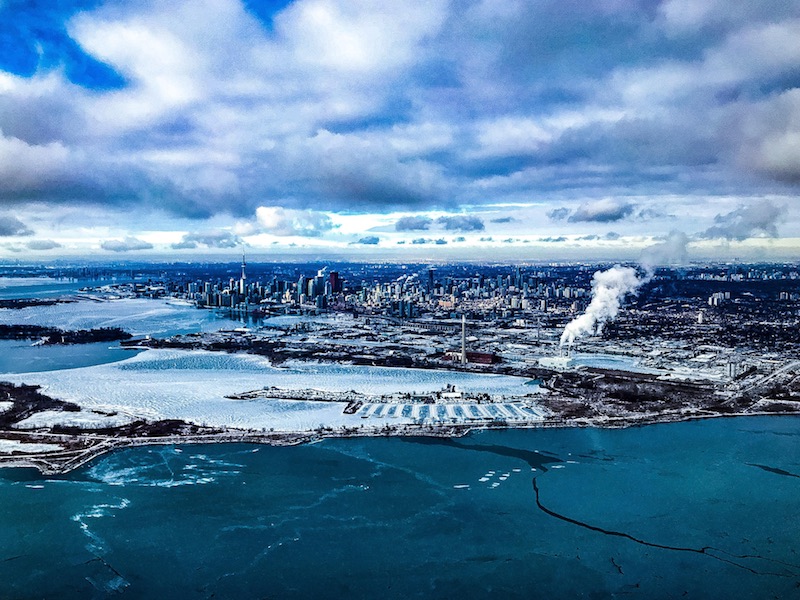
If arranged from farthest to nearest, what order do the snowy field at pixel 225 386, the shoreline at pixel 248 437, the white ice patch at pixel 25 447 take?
the snowy field at pixel 225 386, the white ice patch at pixel 25 447, the shoreline at pixel 248 437

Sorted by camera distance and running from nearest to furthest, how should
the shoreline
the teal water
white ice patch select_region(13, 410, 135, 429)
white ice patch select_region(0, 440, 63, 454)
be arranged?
1. the teal water
2. the shoreline
3. white ice patch select_region(0, 440, 63, 454)
4. white ice patch select_region(13, 410, 135, 429)

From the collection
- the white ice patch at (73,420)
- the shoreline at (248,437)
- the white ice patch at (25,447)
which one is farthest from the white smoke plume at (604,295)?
the white ice patch at (25,447)

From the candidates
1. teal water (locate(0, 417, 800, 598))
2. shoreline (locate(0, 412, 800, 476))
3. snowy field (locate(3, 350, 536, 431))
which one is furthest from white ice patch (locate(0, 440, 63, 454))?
snowy field (locate(3, 350, 536, 431))

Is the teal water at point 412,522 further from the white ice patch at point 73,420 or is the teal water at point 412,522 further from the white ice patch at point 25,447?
the white ice patch at point 73,420

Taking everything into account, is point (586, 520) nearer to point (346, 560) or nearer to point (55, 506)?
point (346, 560)

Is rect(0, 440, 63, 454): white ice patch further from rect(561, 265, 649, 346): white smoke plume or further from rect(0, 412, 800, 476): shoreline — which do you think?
rect(561, 265, 649, 346): white smoke plume

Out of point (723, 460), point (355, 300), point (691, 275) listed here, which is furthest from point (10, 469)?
point (691, 275)

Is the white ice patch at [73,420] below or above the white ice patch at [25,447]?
above
